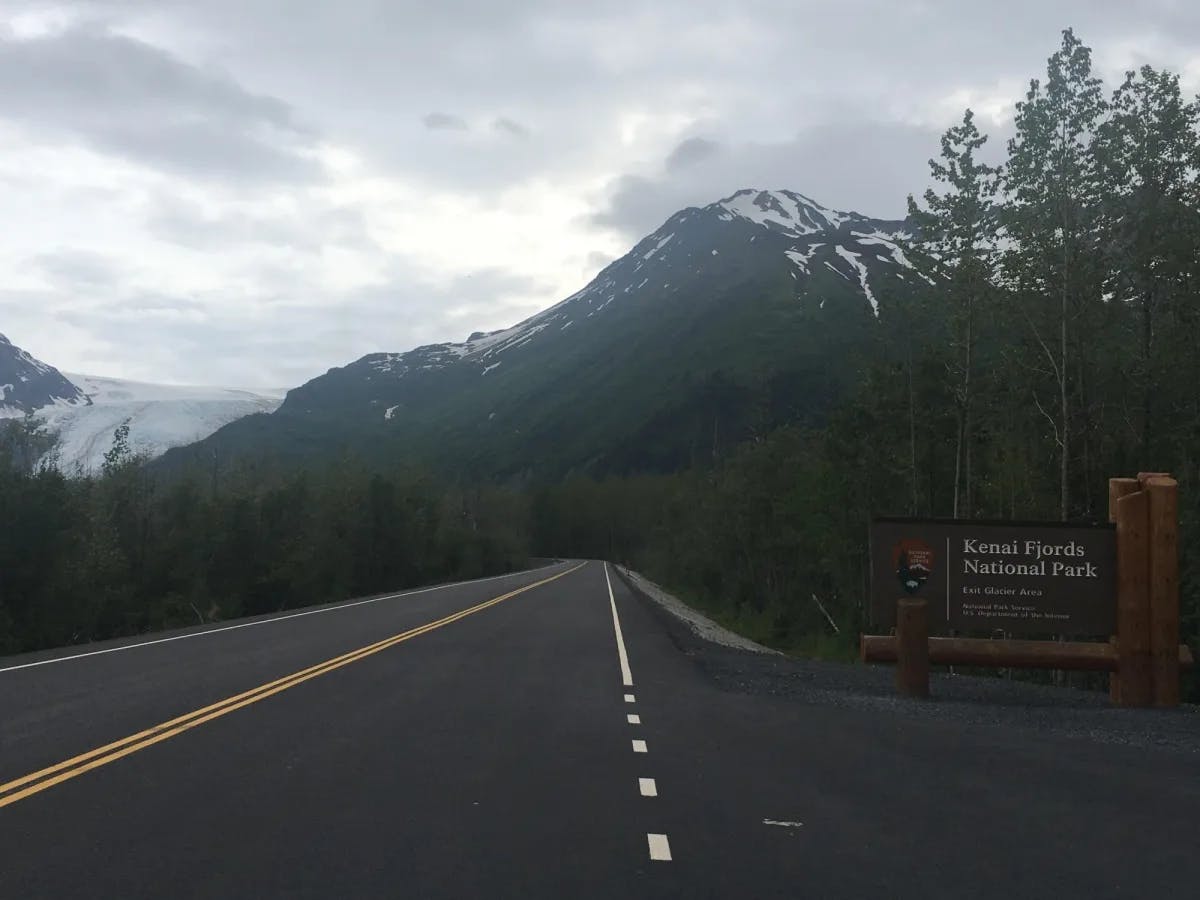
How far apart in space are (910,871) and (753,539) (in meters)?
61.9

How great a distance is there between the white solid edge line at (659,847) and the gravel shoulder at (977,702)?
6.93 m

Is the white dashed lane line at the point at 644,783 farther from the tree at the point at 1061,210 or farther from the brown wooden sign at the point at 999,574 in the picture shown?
the tree at the point at 1061,210

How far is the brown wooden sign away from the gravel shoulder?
3.91 feet

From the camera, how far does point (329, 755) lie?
9180 millimetres

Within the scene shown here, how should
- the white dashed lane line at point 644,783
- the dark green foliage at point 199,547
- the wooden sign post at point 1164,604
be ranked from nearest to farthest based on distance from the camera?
the white dashed lane line at point 644,783 → the wooden sign post at point 1164,604 → the dark green foliage at point 199,547

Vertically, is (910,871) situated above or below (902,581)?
below

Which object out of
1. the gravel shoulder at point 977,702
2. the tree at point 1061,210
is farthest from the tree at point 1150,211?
the gravel shoulder at point 977,702

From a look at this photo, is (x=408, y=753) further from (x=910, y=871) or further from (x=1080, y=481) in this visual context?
(x=1080, y=481)

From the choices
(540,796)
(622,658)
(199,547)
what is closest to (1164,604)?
(622,658)

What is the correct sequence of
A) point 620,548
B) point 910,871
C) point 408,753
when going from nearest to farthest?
1. point 910,871
2. point 408,753
3. point 620,548

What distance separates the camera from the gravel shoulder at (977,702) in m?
12.2

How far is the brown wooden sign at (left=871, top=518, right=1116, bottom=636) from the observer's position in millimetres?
15211

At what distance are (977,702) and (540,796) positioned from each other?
30.9 ft

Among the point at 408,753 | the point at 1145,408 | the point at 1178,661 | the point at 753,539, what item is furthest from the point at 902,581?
the point at 753,539
